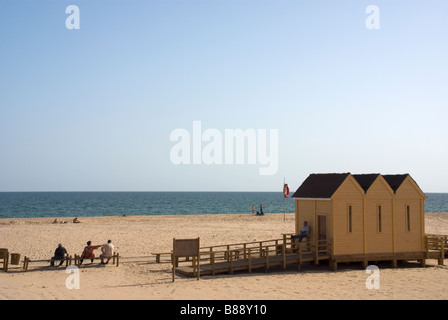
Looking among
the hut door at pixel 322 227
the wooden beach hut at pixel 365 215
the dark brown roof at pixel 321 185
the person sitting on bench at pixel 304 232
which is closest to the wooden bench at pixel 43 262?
the person sitting on bench at pixel 304 232

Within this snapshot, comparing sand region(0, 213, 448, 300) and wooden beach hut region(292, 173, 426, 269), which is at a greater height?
wooden beach hut region(292, 173, 426, 269)

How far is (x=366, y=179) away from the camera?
23812 mm

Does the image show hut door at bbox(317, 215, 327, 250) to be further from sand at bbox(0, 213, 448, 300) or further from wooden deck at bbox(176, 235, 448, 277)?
sand at bbox(0, 213, 448, 300)

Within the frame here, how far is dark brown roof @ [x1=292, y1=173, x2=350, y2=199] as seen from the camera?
2280 centimetres

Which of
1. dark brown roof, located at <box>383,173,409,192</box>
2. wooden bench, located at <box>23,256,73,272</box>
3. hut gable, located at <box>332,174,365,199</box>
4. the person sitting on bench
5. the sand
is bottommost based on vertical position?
the sand

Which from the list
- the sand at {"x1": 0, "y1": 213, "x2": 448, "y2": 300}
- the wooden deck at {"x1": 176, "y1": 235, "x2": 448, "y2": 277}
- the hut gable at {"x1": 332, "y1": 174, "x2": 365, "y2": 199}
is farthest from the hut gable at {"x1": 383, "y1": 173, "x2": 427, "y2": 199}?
the sand at {"x1": 0, "y1": 213, "x2": 448, "y2": 300}

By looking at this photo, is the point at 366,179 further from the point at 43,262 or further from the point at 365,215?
the point at 43,262

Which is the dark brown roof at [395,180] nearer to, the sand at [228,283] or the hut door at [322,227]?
the hut door at [322,227]

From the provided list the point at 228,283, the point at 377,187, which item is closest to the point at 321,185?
the point at 377,187

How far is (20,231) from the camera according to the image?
4125cm

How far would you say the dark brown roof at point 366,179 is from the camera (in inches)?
918

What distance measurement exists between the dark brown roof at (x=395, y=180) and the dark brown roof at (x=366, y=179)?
1.22 meters
